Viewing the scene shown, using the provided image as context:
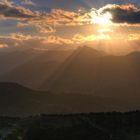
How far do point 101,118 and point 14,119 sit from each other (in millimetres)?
19425

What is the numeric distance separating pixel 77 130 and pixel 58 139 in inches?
199

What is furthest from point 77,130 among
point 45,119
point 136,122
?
point 136,122

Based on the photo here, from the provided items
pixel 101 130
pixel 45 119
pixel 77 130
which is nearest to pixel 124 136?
pixel 101 130

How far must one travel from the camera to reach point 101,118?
81812 mm

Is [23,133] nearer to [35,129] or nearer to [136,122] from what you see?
[35,129]

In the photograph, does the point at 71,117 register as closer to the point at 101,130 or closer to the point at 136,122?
the point at 101,130

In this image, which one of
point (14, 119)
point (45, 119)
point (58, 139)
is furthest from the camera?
point (14, 119)

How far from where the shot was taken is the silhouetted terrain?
7375 cm

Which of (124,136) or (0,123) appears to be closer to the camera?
(124,136)

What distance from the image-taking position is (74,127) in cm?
7700

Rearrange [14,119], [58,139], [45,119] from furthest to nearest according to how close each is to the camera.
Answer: [14,119] → [45,119] → [58,139]

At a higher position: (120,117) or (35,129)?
(120,117)

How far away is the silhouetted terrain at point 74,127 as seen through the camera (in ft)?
242

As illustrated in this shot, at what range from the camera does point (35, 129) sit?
7569 centimetres
